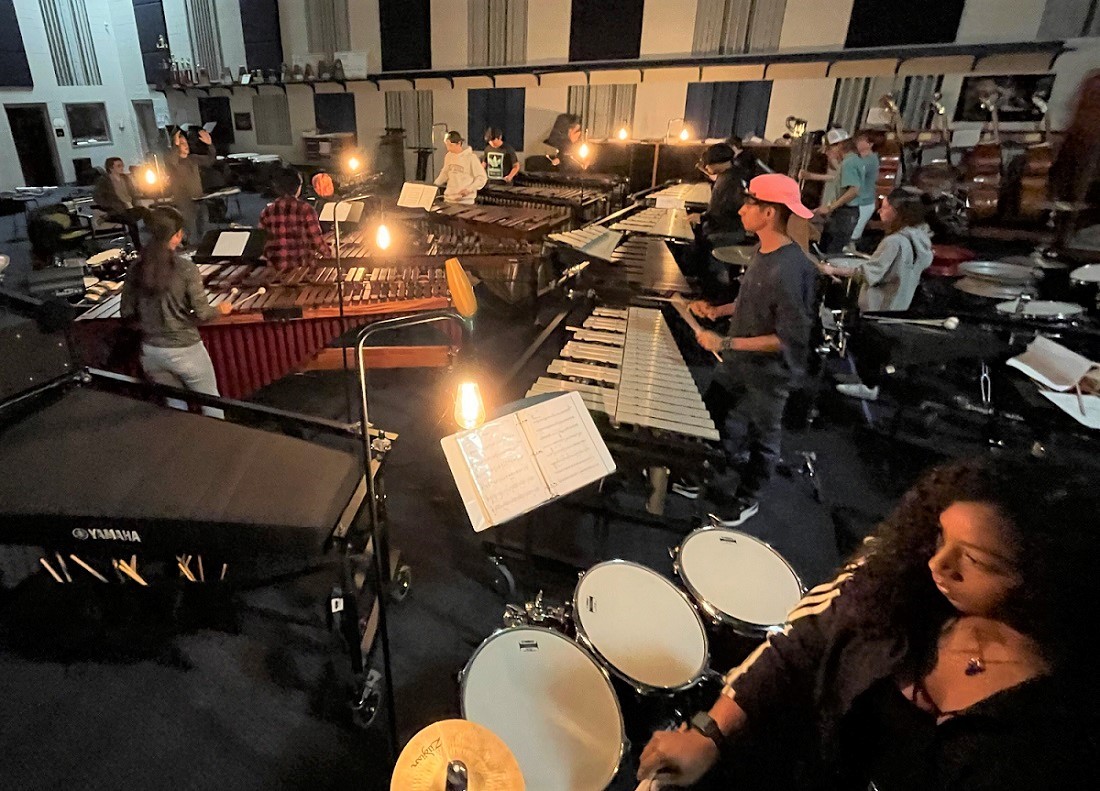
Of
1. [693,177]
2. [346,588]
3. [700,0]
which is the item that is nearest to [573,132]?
[693,177]

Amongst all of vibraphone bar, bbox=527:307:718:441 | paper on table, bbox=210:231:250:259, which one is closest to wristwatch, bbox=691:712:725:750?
vibraphone bar, bbox=527:307:718:441

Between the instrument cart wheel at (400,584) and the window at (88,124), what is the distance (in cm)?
1742

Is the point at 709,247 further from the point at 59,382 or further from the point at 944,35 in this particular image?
the point at 944,35

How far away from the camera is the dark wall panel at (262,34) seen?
14.3 m

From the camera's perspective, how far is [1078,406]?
3.57 metres

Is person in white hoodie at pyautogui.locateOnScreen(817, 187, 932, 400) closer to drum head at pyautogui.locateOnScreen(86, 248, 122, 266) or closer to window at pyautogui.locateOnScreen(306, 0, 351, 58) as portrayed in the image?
drum head at pyautogui.locateOnScreen(86, 248, 122, 266)

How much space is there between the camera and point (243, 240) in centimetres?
521

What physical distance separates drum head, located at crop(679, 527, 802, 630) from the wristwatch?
484 millimetres

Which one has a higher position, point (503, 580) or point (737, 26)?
point (737, 26)

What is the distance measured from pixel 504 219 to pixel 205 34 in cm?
1437

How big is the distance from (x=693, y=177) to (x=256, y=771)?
30.8 ft

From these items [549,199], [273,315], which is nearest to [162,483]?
[273,315]

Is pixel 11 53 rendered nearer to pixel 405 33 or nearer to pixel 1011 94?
pixel 405 33

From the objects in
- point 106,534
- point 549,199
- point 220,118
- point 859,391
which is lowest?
point 859,391
